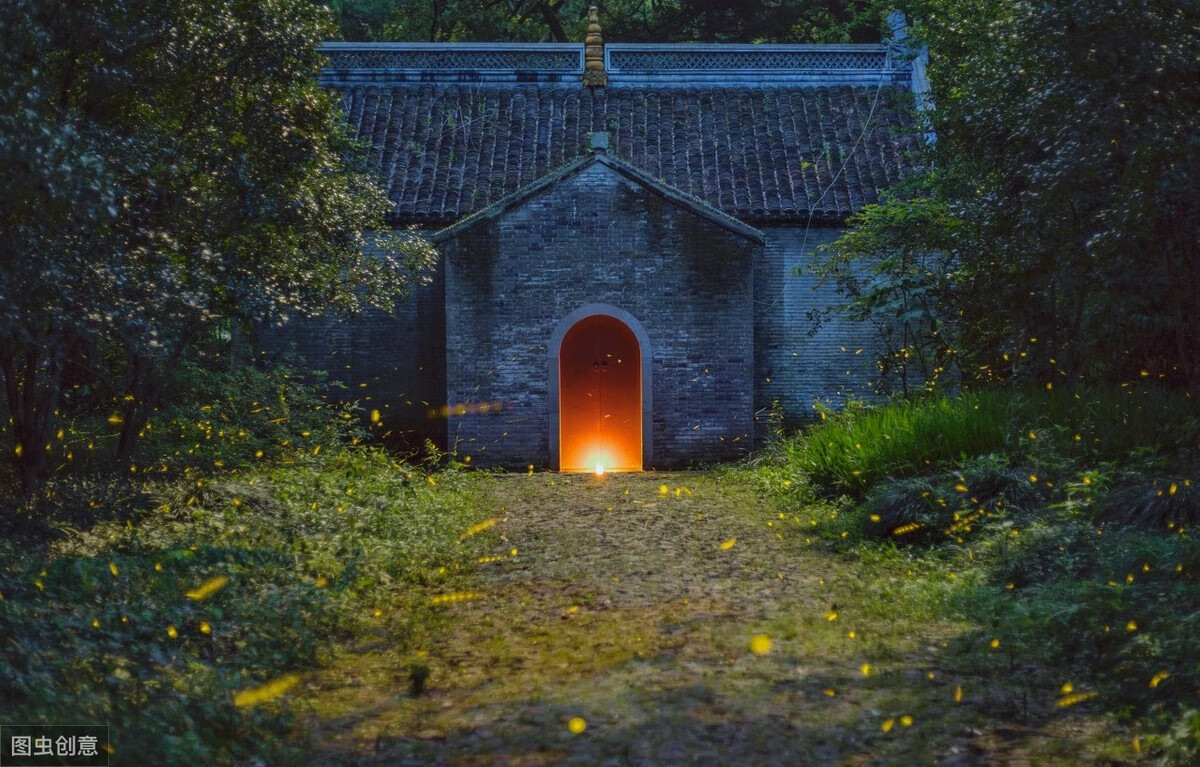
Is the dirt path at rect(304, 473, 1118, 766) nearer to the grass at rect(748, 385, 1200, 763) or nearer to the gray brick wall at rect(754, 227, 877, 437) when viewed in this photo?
the grass at rect(748, 385, 1200, 763)

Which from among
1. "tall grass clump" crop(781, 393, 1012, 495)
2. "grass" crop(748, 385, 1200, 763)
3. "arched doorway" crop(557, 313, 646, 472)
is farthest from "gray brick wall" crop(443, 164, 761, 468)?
"tall grass clump" crop(781, 393, 1012, 495)

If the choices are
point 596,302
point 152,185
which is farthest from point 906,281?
point 152,185

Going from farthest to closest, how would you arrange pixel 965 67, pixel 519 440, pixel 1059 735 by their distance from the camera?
1. pixel 519 440
2. pixel 965 67
3. pixel 1059 735

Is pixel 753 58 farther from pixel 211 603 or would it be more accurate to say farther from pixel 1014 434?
pixel 211 603

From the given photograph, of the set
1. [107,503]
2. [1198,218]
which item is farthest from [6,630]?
[1198,218]

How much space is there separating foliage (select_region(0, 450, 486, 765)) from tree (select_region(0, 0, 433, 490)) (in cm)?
147

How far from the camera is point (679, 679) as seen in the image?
600 centimetres

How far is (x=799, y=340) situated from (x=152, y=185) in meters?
12.3

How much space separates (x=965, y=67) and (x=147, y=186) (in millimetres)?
9843

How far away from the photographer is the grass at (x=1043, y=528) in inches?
233

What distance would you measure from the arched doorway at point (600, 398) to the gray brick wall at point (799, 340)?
6.90 ft

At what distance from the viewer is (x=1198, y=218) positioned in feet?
30.1

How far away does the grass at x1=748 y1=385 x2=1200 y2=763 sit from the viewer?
19.4 feet

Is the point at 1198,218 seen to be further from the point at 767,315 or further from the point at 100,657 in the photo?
the point at 767,315
